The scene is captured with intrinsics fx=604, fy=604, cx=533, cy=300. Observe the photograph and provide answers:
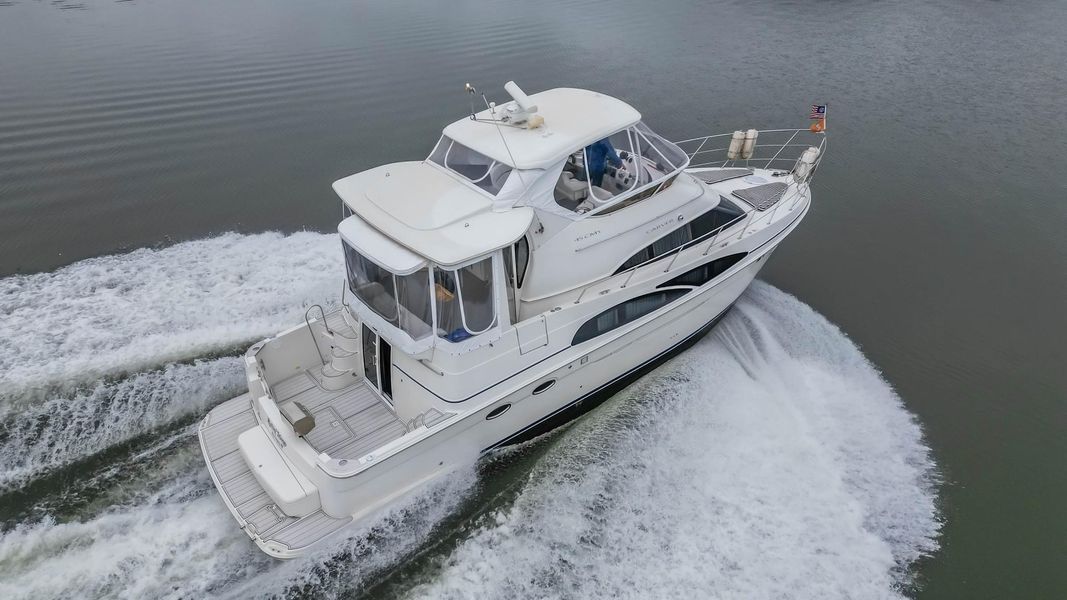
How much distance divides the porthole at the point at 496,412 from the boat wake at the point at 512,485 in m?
0.69

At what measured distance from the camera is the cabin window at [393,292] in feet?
19.0

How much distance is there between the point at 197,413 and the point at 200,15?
20499 mm

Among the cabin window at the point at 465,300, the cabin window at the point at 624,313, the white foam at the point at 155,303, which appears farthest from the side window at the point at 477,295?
the white foam at the point at 155,303

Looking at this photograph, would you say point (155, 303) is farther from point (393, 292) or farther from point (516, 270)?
point (516, 270)

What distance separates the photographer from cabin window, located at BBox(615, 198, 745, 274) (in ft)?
23.8

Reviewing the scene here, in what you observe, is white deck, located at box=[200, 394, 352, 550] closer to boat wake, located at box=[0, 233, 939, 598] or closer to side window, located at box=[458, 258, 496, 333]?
boat wake, located at box=[0, 233, 939, 598]

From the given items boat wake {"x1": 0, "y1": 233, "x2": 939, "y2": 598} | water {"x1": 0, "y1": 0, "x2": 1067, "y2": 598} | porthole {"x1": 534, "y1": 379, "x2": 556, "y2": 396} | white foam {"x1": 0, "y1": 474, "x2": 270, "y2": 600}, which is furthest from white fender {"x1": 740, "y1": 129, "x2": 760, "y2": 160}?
white foam {"x1": 0, "y1": 474, "x2": 270, "y2": 600}

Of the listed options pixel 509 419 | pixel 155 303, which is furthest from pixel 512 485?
pixel 155 303

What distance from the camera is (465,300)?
583 centimetres

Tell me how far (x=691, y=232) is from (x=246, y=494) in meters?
5.85

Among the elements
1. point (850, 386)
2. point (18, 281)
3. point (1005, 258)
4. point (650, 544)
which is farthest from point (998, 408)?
point (18, 281)

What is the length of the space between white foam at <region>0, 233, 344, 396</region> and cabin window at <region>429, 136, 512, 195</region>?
3.22m

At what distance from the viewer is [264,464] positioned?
234 inches

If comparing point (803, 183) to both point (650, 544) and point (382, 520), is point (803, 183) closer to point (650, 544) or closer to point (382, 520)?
point (650, 544)
